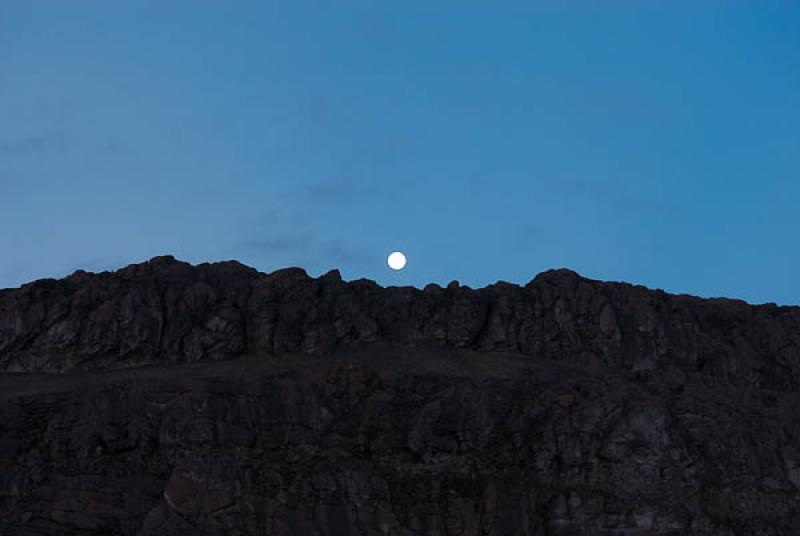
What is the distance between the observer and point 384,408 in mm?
71312

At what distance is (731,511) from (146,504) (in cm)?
3097

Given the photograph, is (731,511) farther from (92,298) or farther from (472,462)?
(92,298)

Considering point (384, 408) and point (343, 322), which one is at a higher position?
point (343, 322)

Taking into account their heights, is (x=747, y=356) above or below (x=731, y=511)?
above

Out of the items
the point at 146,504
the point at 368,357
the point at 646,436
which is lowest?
the point at 146,504

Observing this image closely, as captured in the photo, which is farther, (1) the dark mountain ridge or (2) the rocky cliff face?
(1) the dark mountain ridge

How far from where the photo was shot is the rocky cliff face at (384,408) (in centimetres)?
6412

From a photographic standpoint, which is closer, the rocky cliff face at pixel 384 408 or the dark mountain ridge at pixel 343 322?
the rocky cliff face at pixel 384 408

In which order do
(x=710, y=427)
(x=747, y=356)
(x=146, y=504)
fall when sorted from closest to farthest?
1. (x=146, y=504)
2. (x=710, y=427)
3. (x=747, y=356)

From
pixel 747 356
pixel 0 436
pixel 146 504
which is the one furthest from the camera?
pixel 747 356

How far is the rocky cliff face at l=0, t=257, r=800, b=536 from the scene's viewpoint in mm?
64125

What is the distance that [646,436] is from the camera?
226 feet

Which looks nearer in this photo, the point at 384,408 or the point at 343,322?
the point at 384,408

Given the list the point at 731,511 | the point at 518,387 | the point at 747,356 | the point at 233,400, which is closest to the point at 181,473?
the point at 233,400
